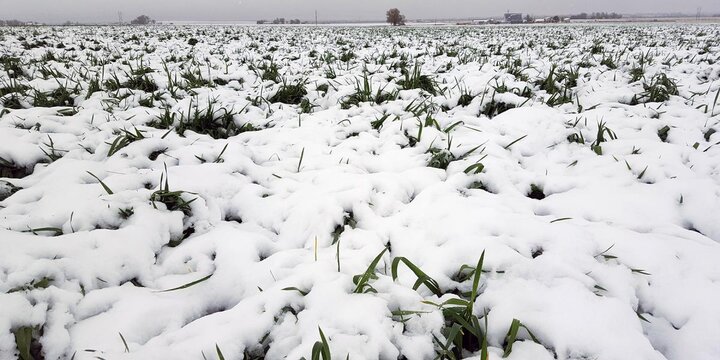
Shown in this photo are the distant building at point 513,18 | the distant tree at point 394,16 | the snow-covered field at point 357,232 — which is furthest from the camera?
the distant building at point 513,18

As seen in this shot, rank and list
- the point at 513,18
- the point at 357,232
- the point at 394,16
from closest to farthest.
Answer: the point at 357,232
the point at 394,16
the point at 513,18

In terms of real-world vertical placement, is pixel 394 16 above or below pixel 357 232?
above

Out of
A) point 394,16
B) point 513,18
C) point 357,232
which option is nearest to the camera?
point 357,232

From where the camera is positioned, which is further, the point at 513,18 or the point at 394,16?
the point at 513,18

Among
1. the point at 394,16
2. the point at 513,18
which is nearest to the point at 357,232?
the point at 394,16

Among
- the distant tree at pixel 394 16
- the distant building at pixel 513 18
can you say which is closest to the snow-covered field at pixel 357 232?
the distant tree at pixel 394 16

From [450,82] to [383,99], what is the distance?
1.29 metres

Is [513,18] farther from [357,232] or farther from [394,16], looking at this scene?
[357,232]

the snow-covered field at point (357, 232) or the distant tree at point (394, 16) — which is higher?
the distant tree at point (394, 16)

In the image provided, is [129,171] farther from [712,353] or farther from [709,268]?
[709,268]

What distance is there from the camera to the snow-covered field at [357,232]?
1252 mm

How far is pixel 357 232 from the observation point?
6.06 ft

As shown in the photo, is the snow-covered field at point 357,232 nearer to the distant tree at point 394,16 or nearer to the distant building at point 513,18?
the distant tree at point 394,16

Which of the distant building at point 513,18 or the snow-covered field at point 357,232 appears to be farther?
the distant building at point 513,18
